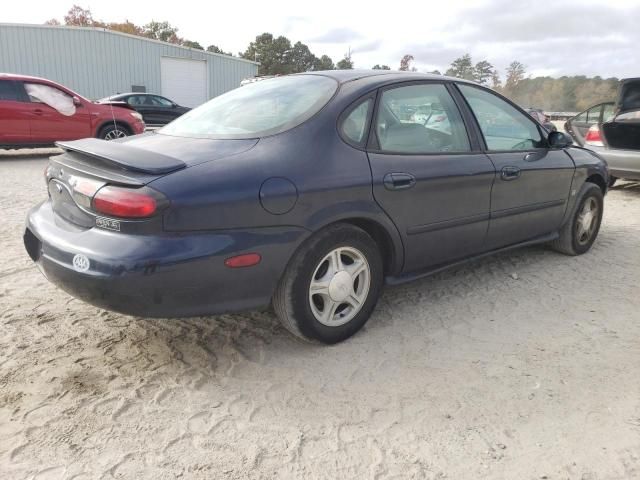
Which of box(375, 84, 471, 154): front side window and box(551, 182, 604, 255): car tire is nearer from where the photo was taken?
box(375, 84, 471, 154): front side window

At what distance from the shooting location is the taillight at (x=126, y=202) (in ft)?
7.29

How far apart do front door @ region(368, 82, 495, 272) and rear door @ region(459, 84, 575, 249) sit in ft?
0.54

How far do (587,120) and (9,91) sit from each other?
10488 mm

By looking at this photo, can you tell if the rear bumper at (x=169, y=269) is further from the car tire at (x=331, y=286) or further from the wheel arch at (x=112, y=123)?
the wheel arch at (x=112, y=123)

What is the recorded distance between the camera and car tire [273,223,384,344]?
2.63m

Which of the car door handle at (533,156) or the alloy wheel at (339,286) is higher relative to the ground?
the car door handle at (533,156)

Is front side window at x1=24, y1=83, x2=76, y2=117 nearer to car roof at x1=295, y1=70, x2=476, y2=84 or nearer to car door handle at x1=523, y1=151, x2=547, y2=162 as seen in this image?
car roof at x1=295, y1=70, x2=476, y2=84

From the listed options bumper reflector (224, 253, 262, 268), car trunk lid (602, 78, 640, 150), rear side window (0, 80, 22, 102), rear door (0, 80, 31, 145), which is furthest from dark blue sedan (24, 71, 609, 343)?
rear side window (0, 80, 22, 102)

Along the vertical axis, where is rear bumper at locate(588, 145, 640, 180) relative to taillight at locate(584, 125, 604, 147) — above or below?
below

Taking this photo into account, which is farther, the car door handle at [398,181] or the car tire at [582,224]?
the car tire at [582,224]

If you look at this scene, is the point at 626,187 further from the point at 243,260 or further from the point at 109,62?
the point at 109,62

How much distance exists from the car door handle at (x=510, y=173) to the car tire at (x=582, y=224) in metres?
1.09

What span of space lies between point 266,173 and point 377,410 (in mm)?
1194

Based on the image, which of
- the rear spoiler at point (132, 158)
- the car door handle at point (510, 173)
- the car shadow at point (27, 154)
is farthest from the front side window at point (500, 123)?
the car shadow at point (27, 154)
